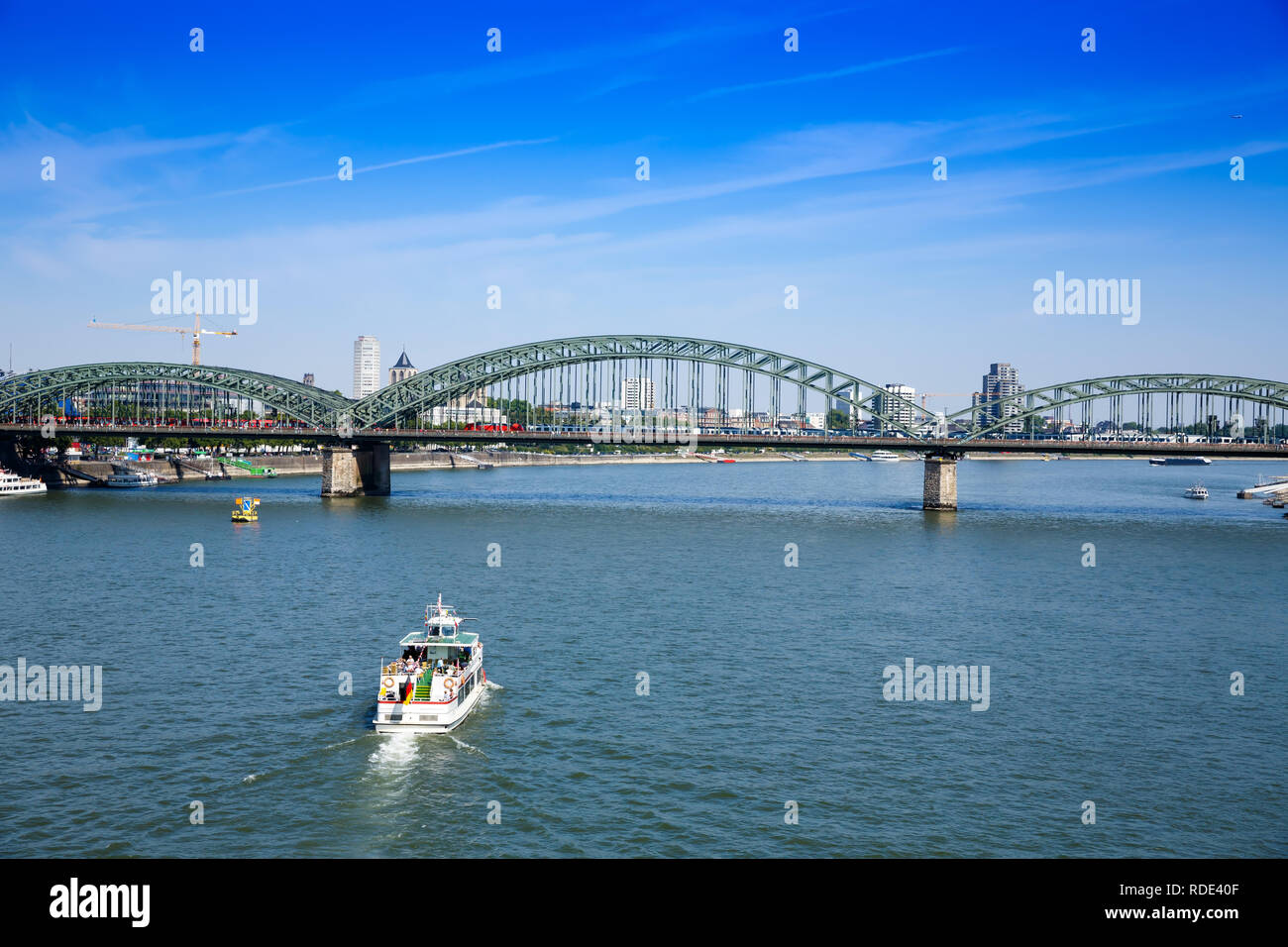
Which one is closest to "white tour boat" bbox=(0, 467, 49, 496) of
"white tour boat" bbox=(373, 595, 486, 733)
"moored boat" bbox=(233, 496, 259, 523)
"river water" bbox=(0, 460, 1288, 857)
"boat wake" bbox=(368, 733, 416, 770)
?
"moored boat" bbox=(233, 496, 259, 523)

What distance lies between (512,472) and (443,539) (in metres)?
105

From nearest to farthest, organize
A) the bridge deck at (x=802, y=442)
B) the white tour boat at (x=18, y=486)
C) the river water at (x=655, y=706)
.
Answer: the river water at (x=655, y=706) < the bridge deck at (x=802, y=442) < the white tour boat at (x=18, y=486)

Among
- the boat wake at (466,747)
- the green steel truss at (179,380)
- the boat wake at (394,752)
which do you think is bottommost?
the boat wake at (466,747)

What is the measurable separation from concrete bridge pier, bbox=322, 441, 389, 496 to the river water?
39.4 metres

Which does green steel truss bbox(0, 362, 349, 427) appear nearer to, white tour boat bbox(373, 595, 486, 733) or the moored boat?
the moored boat

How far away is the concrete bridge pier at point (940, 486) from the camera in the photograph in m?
91.3

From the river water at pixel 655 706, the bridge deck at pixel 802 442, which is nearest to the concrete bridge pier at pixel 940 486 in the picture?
the bridge deck at pixel 802 442

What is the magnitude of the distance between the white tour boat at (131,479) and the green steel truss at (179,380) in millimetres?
10873

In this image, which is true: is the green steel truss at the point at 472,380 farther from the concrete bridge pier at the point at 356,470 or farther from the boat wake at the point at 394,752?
the boat wake at the point at 394,752

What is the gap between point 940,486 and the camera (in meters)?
91.4

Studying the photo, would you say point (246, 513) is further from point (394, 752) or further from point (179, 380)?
point (394, 752)

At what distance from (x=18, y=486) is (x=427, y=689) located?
9017 cm
